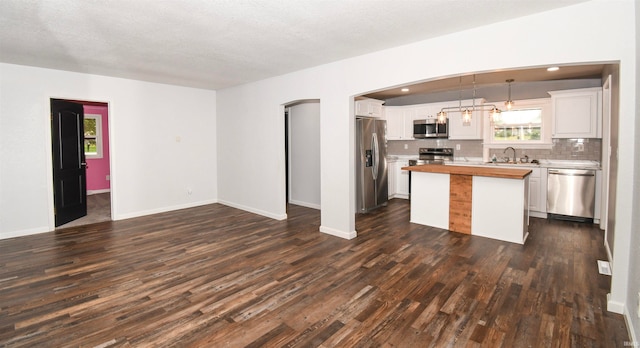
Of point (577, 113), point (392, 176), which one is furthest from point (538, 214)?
point (392, 176)

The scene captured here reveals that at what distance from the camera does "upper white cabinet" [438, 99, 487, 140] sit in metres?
6.64

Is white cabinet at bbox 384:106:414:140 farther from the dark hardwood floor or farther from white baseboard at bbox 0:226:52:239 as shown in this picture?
white baseboard at bbox 0:226:52:239

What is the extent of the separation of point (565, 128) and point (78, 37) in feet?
24.7

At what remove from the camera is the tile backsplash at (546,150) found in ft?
18.6

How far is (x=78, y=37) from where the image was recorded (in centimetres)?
348

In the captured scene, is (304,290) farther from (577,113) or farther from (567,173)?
(577,113)

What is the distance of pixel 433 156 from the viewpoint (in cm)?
740

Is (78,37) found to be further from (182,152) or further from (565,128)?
(565,128)

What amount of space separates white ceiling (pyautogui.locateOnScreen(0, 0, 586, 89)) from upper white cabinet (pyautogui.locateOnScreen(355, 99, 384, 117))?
162 centimetres

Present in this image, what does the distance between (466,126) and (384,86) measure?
3.65 m

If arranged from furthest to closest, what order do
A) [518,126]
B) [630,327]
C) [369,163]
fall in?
[518,126], [369,163], [630,327]

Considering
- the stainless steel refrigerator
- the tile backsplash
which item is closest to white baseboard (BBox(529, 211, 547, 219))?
the tile backsplash

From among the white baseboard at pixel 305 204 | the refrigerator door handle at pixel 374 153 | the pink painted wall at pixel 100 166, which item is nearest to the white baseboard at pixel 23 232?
the pink painted wall at pixel 100 166

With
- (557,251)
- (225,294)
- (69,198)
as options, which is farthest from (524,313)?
(69,198)
